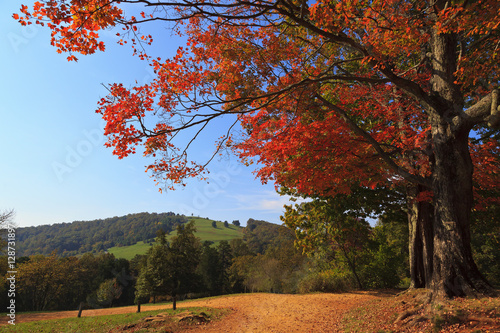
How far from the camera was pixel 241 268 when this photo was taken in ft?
151

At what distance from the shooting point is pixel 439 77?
7.15 metres

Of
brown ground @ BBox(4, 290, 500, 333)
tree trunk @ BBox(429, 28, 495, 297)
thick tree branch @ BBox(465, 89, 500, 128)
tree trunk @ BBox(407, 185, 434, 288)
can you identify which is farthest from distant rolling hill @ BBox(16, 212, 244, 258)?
thick tree branch @ BBox(465, 89, 500, 128)

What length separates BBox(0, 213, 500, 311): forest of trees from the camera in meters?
14.7

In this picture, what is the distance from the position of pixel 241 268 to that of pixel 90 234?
106183 mm

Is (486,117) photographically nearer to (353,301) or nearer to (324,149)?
(324,149)

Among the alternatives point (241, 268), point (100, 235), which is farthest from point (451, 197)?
point (100, 235)

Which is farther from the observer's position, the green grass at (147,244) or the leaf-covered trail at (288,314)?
the green grass at (147,244)

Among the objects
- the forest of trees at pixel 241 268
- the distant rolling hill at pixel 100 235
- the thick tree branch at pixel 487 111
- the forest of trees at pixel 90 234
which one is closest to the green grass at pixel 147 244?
the distant rolling hill at pixel 100 235

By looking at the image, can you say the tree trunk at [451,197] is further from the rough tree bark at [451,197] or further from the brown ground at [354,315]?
the brown ground at [354,315]

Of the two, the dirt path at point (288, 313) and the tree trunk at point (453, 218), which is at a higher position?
the tree trunk at point (453, 218)

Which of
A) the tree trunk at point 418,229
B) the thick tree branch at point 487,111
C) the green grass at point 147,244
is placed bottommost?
the green grass at point 147,244

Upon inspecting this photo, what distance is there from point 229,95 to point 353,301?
33.8 feet

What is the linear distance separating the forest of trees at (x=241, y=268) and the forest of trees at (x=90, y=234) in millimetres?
56081

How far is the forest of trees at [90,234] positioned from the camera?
96.5m
